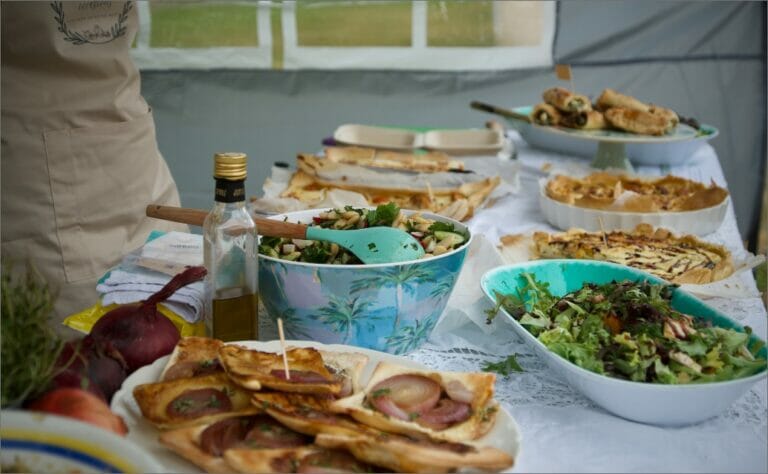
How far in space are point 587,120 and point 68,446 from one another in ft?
6.57

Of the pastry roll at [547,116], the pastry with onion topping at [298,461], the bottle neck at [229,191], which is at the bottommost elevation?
the pastry with onion topping at [298,461]

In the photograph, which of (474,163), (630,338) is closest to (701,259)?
(630,338)

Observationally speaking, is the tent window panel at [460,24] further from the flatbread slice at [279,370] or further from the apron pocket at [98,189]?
the flatbread slice at [279,370]

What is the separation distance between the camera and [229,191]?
0.94m

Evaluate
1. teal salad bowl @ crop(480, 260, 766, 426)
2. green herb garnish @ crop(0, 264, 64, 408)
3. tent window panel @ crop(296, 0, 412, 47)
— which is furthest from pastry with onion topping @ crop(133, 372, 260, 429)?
tent window panel @ crop(296, 0, 412, 47)

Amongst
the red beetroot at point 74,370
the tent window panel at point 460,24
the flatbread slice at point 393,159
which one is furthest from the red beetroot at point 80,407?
the tent window panel at point 460,24

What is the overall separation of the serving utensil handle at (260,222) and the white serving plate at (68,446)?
17.6 inches

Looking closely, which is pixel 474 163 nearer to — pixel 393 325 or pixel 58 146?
pixel 58 146

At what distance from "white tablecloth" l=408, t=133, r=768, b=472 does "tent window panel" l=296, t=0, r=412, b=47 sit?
270 cm

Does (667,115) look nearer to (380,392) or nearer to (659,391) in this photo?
(659,391)

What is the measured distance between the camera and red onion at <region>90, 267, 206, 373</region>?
931 mm

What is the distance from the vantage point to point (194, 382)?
2.83 feet

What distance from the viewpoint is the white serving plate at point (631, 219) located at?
1.73 m

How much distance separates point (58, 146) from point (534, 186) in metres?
1.27
